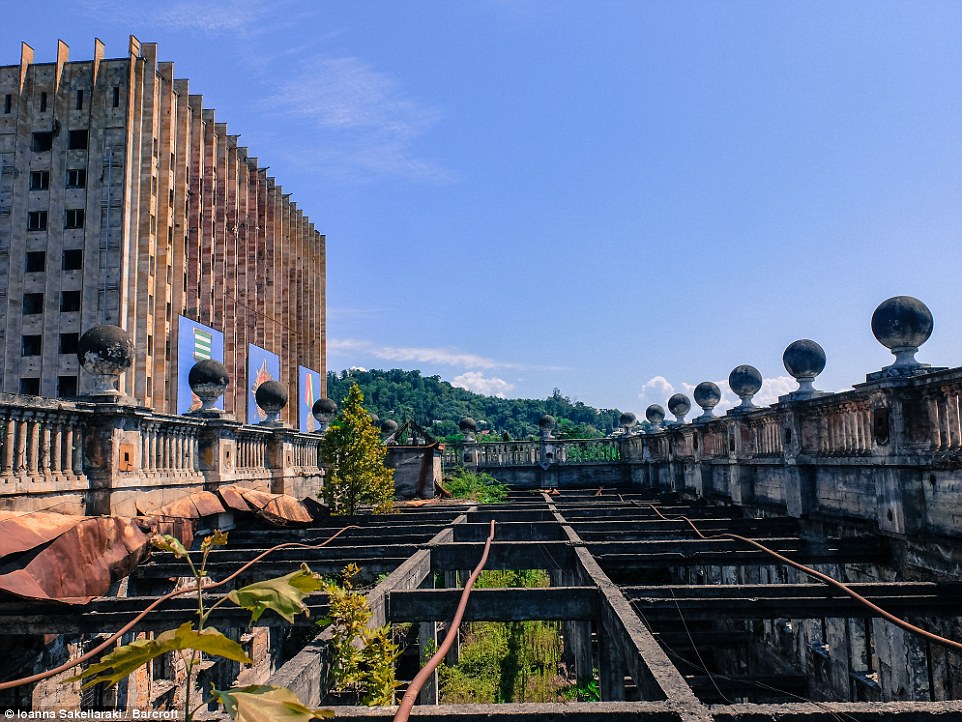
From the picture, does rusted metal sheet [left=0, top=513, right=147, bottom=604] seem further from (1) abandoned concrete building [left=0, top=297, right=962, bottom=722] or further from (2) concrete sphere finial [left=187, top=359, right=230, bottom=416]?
(2) concrete sphere finial [left=187, top=359, right=230, bottom=416]

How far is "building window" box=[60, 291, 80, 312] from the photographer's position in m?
33.3

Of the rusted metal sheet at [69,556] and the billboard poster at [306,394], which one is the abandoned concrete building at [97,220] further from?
the rusted metal sheet at [69,556]

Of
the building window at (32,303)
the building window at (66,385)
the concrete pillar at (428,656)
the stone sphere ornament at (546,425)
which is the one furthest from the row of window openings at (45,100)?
the concrete pillar at (428,656)

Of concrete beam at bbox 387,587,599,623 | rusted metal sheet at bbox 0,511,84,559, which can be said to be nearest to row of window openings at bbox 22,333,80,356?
rusted metal sheet at bbox 0,511,84,559

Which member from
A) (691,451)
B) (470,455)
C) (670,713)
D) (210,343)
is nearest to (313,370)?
(210,343)

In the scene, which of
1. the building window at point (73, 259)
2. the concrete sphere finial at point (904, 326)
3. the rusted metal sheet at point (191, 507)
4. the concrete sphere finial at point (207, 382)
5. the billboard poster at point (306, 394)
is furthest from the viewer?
the billboard poster at point (306, 394)

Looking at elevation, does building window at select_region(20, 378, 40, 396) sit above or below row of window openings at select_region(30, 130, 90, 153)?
below

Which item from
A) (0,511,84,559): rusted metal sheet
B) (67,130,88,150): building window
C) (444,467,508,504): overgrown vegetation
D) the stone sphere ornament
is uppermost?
(67,130,88,150): building window

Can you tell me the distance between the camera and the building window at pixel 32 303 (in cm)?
3379

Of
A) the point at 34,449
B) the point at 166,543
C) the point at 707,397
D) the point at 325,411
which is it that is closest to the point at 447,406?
the point at 325,411

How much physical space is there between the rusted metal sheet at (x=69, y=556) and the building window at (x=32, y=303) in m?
32.4

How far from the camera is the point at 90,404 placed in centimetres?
866

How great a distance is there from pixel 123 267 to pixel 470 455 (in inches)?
794

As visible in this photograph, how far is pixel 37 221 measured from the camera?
112 ft
